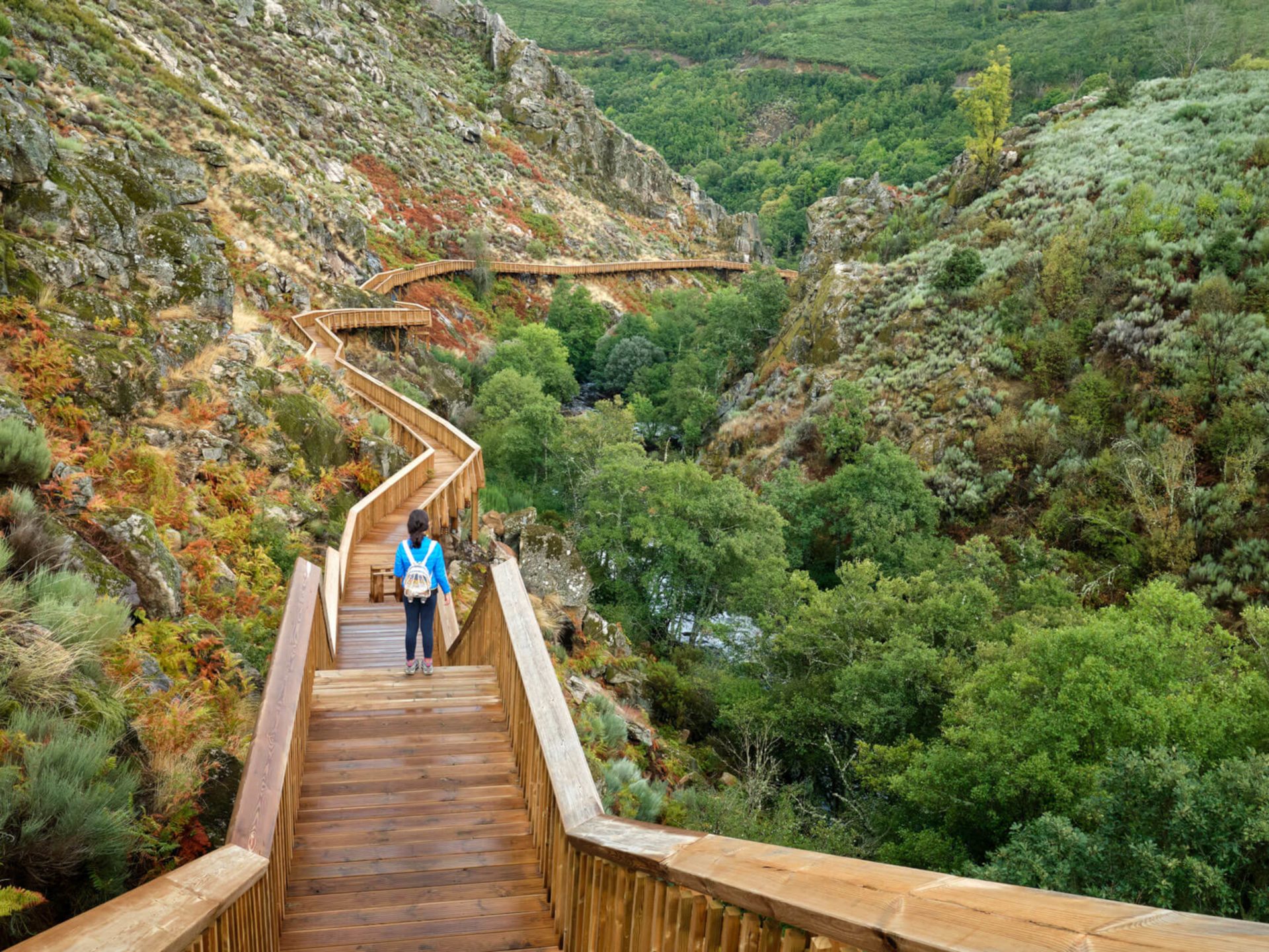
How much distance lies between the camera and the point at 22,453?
248 inches

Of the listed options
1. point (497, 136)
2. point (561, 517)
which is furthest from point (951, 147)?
point (561, 517)

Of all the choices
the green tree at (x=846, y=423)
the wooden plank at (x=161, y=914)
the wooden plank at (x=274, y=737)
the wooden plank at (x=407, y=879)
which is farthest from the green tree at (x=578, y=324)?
the wooden plank at (x=161, y=914)

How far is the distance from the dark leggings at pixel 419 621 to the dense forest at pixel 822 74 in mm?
108942

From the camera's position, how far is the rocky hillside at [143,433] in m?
3.96

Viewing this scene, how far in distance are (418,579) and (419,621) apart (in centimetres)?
43

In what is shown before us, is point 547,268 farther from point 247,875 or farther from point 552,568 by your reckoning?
point 247,875

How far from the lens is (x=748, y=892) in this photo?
230 centimetres

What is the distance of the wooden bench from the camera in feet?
35.0

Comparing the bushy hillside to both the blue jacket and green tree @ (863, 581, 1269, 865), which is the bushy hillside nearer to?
Result: green tree @ (863, 581, 1269, 865)

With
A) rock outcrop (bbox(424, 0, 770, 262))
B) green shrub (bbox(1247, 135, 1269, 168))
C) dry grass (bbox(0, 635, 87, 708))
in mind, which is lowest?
dry grass (bbox(0, 635, 87, 708))

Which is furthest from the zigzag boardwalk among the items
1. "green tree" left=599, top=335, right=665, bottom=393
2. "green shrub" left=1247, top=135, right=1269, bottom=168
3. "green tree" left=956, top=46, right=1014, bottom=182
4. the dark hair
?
"green tree" left=599, top=335, right=665, bottom=393

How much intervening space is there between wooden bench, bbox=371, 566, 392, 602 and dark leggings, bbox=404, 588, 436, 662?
418cm

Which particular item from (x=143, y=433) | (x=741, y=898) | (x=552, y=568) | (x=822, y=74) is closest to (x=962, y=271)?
(x=552, y=568)

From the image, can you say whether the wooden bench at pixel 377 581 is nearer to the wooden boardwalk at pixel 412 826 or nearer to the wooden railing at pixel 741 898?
the wooden boardwalk at pixel 412 826
